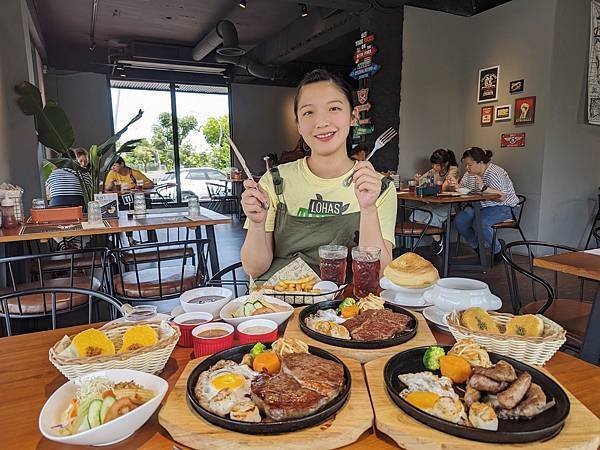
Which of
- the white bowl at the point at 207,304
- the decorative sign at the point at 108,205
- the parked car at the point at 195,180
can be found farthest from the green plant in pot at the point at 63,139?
the parked car at the point at 195,180

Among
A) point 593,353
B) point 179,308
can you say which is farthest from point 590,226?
point 179,308

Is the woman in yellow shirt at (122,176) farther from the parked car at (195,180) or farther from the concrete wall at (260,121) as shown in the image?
the concrete wall at (260,121)

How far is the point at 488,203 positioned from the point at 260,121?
7.23m

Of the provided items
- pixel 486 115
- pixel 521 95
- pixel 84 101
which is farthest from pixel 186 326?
pixel 84 101

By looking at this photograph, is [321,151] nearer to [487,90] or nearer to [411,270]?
[411,270]

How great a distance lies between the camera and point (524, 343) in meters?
0.84

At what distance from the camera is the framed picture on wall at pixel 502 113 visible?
5.59 m

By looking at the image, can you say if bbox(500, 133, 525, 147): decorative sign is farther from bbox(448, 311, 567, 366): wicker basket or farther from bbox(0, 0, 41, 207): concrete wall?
bbox(0, 0, 41, 207): concrete wall

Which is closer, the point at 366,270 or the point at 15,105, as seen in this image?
the point at 366,270

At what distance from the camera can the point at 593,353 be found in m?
1.63

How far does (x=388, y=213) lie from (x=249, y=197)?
2.00 ft

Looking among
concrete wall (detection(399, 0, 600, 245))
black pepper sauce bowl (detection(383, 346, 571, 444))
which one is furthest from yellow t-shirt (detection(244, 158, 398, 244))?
concrete wall (detection(399, 0, 600, 245))

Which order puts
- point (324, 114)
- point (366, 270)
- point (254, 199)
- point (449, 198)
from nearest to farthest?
point (366, 270) < point (254, 199) < point (324, 114) < point (449, 198)

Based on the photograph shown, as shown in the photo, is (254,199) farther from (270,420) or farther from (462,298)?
(270,420)
